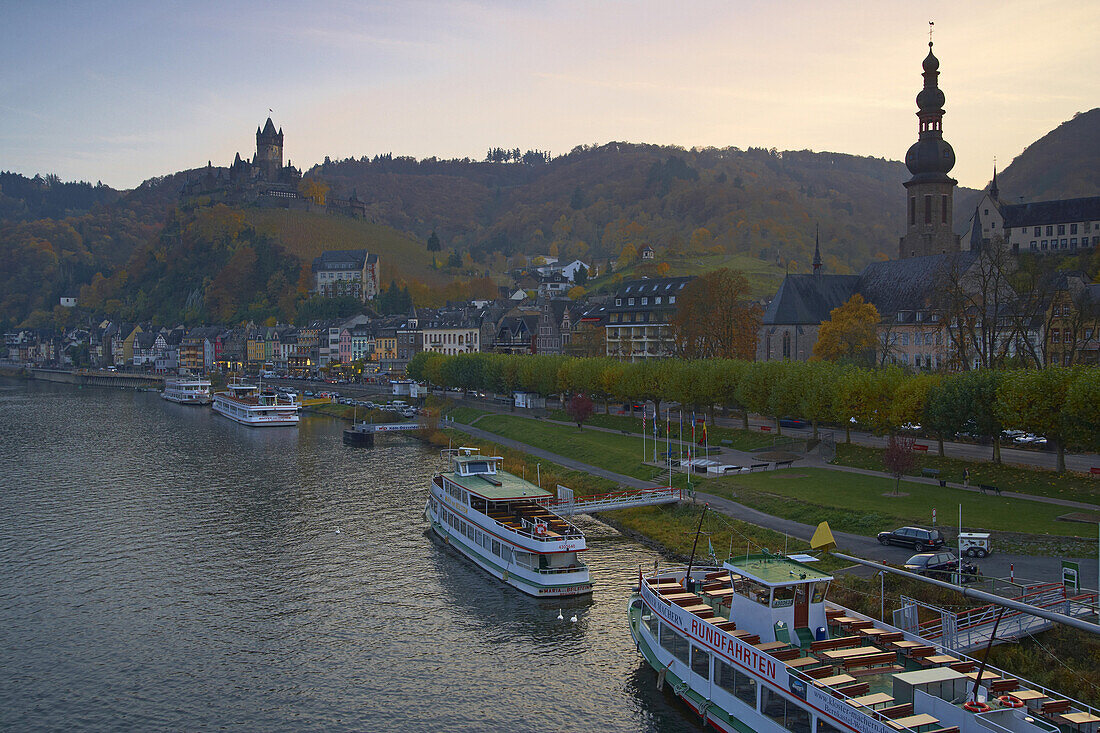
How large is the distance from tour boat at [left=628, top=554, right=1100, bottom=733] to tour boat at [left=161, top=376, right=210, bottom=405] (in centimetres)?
13372

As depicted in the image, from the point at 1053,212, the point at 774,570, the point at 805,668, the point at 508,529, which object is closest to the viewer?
the point at 805,668

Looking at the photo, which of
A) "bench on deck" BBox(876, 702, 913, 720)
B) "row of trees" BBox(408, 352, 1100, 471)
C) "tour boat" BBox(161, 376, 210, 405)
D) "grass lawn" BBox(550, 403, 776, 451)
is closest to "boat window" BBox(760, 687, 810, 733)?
"bench on deck" BBox(876, 702, 913, 720)

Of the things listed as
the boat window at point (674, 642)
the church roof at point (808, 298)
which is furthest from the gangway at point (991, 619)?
the church roof at point (808, 298)

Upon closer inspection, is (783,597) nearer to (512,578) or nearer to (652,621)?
(652,621)

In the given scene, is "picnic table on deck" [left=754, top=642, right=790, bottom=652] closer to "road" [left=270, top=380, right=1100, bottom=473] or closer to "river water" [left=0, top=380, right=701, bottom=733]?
"river water" [left=0, top=380, right=701, bottom=733]

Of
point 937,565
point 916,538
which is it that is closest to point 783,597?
point 937,565

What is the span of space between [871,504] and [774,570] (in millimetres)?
20770

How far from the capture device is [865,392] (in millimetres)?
61062

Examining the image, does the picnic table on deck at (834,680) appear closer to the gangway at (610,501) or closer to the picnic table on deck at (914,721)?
the picnic table on deck at (914,721)

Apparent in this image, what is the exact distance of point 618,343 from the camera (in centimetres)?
12781

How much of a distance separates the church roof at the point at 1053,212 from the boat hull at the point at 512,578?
102 metres

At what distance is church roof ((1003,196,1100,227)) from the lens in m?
116

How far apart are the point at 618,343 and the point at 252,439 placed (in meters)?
52.0

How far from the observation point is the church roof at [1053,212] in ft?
379
